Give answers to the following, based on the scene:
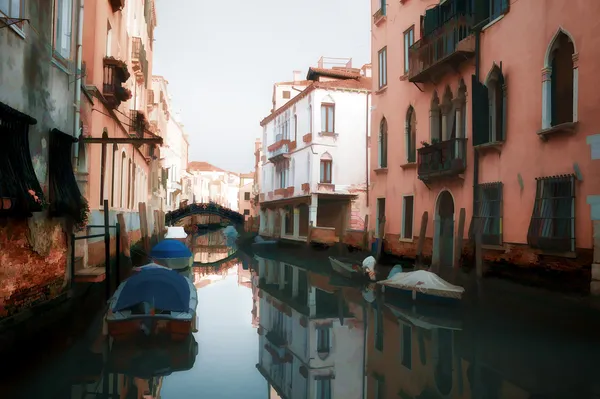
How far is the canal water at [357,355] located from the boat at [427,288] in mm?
318

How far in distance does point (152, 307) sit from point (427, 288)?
18.1 ft

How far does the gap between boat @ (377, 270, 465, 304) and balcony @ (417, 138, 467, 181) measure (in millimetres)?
3348

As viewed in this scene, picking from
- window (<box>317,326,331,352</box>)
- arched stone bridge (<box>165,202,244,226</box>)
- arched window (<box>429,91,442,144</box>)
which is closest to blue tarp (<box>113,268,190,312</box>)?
window (<box>317,326,331,352</box>)

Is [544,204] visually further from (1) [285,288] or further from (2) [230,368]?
(1) [285,288]

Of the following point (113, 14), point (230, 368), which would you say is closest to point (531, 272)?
point (230, 368)

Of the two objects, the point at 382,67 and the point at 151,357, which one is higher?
the point at 382,67

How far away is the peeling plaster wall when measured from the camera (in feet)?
23.9

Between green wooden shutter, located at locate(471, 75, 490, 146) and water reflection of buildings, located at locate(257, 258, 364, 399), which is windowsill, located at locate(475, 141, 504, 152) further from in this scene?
water reflection of buildings, located at locate(257, 258, 364, 399)

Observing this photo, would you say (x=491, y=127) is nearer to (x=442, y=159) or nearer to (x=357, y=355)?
(x=442, y=159)

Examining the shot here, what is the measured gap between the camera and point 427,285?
1120 cm

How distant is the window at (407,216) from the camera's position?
17.0m

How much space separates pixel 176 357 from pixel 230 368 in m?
0.83

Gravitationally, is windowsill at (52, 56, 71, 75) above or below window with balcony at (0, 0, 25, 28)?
below

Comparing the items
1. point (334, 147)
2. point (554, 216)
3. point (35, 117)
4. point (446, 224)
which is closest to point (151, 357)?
point (35, 117)
